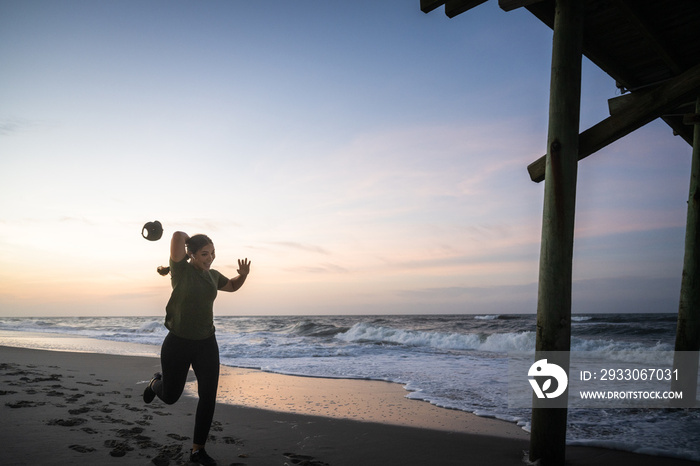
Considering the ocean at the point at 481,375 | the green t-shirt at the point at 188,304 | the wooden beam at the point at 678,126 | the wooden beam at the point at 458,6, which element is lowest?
the ocean at the point at 481,375

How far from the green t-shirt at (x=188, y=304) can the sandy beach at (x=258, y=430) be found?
1.06m

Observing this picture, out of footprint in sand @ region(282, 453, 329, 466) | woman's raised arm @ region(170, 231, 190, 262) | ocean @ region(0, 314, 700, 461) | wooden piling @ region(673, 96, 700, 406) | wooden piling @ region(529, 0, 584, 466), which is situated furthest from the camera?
wooden piling @ region(673, 96, 700, 406)

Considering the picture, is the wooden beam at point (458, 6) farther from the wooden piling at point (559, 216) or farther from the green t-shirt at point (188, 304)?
the green t-shirt at point (188, 304)

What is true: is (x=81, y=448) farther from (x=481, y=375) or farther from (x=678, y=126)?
(x=678, y=126)

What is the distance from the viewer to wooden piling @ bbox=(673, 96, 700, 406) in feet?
18.8

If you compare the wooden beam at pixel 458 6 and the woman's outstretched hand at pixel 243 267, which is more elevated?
the wooden beam at pixel 458 6

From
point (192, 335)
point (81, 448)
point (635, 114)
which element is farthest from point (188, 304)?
point (635, 114)

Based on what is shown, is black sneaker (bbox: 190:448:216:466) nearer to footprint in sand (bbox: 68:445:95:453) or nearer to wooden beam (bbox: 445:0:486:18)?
footprint in sand (bbox: 68:445:95:453)

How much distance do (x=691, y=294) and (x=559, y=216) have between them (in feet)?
13.0

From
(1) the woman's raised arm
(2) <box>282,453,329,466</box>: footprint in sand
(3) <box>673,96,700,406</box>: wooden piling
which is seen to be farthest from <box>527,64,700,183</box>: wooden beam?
(2) <box>282,453,329,466</box>: footprint in sand

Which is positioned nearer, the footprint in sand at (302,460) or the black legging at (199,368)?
the black legging at (199,368)

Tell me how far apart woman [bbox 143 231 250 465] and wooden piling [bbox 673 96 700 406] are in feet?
19.9

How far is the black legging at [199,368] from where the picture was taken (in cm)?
337

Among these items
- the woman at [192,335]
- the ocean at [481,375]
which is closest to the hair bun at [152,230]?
the woman at [192,335]
